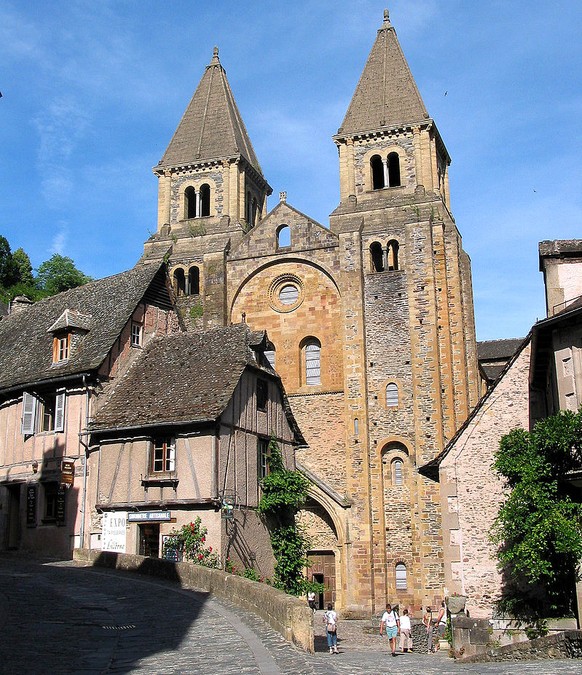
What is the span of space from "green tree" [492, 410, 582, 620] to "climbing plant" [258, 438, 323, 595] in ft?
23.1

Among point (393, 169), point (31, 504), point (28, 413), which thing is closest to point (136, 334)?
point (28, 413)

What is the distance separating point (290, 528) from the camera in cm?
2494

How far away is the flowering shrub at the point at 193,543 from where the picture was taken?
21172 millimetres

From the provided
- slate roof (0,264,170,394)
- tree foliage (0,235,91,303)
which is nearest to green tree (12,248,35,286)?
tree foliage (0,235,91,303)

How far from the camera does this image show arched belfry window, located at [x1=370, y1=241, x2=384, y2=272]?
35.2m

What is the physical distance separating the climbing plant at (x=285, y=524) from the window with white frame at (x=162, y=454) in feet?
9.69

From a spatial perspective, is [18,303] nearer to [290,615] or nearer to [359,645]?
[359,645]

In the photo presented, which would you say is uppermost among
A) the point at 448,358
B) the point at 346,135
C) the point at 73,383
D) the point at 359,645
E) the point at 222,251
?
the point at 346,135

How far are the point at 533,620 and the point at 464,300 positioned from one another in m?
17.5

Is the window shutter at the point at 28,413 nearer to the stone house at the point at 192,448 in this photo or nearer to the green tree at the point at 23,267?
the stone house at the point at 192,448

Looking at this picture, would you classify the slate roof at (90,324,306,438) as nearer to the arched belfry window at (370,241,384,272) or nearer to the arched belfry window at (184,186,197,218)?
the arched belfry window at (370,241,384,272)

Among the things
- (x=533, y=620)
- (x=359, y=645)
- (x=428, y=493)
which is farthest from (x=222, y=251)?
(x=533, y=620)

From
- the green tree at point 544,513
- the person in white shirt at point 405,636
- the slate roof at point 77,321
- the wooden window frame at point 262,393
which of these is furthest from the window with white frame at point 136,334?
the green tree at point 544,513

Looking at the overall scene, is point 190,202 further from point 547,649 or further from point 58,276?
point 547,649
